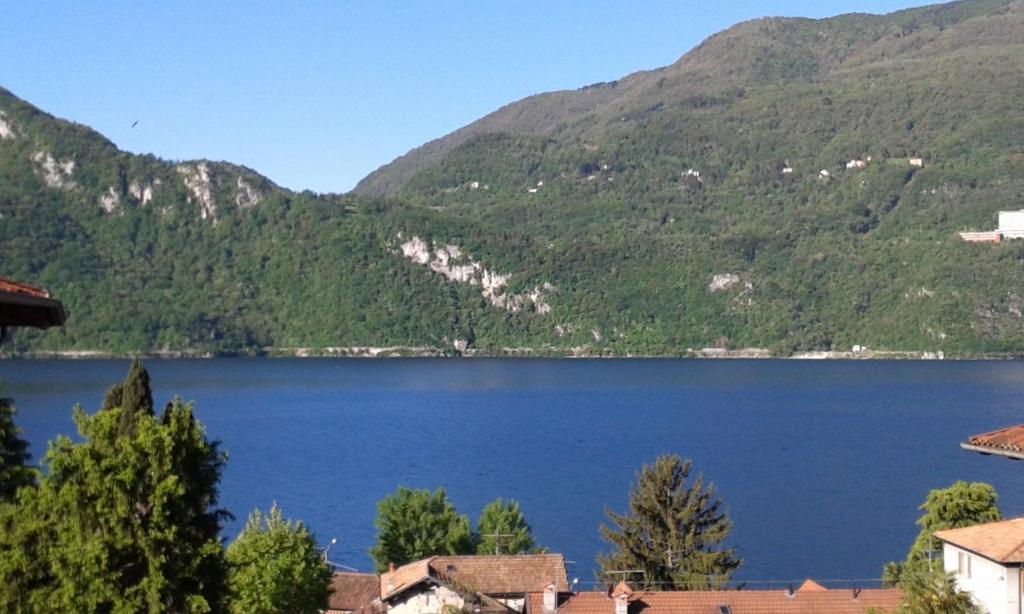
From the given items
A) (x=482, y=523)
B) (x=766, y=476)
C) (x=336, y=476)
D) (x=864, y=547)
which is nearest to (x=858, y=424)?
(x=766, y=476)

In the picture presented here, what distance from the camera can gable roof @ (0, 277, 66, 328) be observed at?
31.9ft

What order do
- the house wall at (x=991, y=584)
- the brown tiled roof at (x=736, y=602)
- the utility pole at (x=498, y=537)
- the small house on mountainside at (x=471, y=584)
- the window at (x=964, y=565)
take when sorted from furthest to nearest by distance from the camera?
the utility pole at (x=498, y=537), the small house on mountainside at (x=471, y=584), the brown tiled roof at (x=736, y=602), the window at (x=964, y=565), the house wall at (x=991, y=584)

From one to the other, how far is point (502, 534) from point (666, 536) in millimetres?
8176

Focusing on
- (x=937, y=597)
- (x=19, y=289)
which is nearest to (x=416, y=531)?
(x=937, y=597)

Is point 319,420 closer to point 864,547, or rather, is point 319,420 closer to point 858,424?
point 858,424

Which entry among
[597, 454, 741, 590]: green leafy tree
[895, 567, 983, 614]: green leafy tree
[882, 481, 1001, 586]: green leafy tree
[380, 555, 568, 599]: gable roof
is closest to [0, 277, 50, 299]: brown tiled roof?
[895, 567, 983, 614]: green leafy tree

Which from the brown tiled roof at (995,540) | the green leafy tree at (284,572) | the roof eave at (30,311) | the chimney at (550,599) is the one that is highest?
the roof eave at (30,311)

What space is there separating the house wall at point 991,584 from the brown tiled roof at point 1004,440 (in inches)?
175

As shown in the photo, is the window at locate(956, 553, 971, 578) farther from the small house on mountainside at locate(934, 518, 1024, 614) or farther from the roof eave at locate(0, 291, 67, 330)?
the roof eave at locate(0, 291, 67, 330)

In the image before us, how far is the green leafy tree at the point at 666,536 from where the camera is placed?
1836 inches

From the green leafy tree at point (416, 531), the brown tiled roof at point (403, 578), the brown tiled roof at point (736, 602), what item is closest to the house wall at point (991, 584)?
the brown tiled roof at point (736, 602)

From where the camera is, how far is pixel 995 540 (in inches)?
795

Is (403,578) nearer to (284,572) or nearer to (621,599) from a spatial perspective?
(284,572)

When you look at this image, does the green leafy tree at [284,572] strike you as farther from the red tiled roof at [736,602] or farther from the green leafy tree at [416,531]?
the green leafy tree at [416,531]
